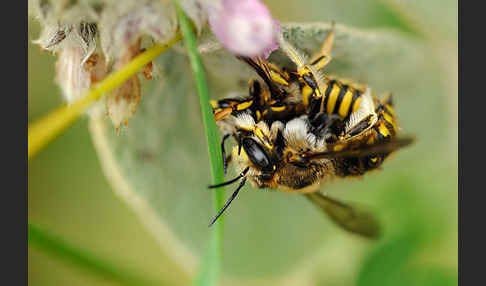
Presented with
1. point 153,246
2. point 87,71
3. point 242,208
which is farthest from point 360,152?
point 153,246

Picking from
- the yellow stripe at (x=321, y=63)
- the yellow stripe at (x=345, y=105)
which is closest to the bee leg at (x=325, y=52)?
the yellow stripe at (x=321, y=63)

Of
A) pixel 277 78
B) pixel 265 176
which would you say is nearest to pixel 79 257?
pixel 265 176

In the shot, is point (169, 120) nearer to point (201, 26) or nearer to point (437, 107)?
point (201, 26)

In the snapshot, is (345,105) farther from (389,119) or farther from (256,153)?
(256,153)

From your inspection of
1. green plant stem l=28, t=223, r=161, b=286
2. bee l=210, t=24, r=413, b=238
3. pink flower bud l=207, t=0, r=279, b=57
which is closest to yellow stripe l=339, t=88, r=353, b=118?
bee l=210, t=24, r=413, b=238

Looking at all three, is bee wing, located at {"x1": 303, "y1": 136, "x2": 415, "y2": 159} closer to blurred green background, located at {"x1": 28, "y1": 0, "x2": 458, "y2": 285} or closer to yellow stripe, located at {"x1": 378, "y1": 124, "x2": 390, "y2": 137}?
yellow stripe, located at {"x1": 378, "y1": 124, "x2": 390, "y2": 137}

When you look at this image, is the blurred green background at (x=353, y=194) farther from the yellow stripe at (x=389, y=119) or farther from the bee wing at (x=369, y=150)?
the bee wing at (x=369, y=150)
